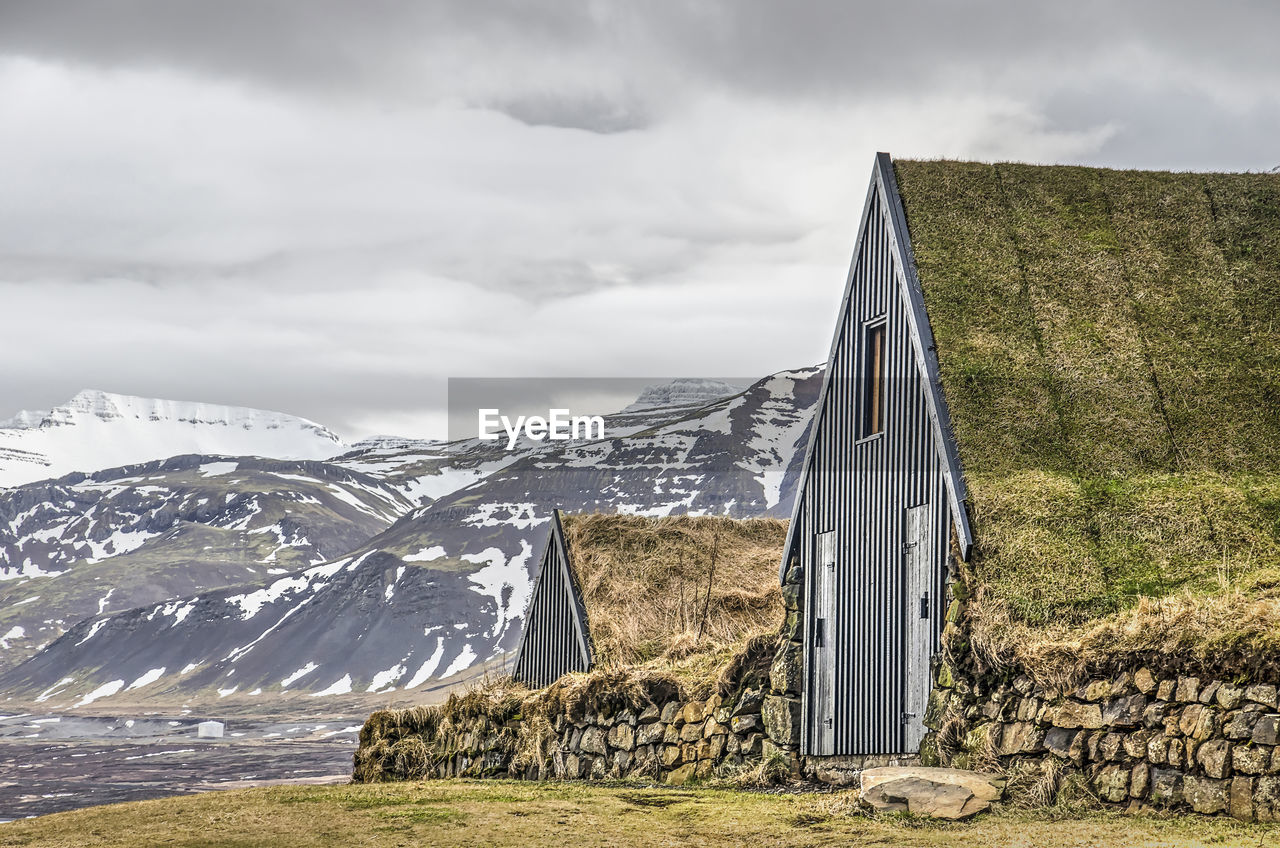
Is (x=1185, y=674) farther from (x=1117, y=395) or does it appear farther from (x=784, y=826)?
(x=1117, y=395)

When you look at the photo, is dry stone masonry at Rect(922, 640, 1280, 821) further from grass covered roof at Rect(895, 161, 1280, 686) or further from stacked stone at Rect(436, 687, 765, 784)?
stacked stone at Rect(436, 687, 765, 784)

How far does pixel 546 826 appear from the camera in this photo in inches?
658

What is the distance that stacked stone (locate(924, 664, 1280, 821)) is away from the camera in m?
13.3

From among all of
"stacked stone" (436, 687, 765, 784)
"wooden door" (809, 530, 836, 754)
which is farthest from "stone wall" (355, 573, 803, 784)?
"wooden door" (809, 530, 836, 754)

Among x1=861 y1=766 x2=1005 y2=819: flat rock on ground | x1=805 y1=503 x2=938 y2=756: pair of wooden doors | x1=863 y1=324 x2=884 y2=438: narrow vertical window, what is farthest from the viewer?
x1=863 y1=324 x2=884 y2=438: narrow vertical window

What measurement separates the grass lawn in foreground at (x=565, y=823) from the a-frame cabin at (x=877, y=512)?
2025 mm

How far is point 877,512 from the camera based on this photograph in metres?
21.0

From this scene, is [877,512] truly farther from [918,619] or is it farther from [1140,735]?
[1140,735]

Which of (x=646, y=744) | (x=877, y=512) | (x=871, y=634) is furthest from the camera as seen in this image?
(x=646, y=744)

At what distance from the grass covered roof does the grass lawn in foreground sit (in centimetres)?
215

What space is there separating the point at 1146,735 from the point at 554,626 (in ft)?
62.1

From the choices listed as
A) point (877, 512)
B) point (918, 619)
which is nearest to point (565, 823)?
point (918, 619)

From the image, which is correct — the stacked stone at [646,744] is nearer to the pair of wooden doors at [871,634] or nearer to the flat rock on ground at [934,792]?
the pair of wooden doors at [871,634]

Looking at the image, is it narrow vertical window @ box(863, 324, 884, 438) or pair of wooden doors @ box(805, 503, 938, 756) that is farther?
narrow vertical window @ box(863, 324, 884, 438)
